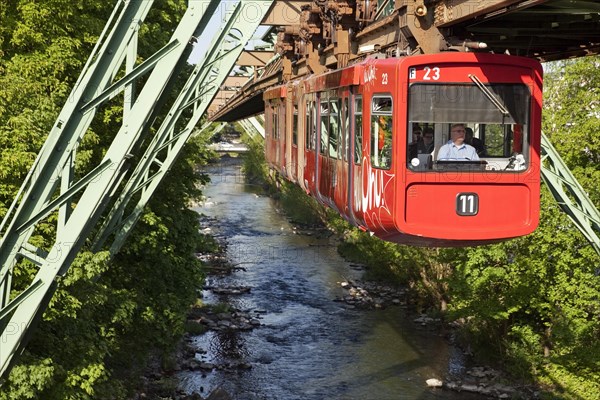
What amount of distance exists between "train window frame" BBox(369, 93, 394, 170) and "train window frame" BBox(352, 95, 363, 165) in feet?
1.52

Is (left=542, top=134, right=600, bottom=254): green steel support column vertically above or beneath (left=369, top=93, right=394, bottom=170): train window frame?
beneath

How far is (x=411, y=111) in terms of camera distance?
27.2 feet

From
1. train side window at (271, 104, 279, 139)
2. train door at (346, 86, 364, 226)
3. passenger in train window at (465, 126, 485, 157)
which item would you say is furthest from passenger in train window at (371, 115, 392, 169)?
train side window at (271, 104, 279, 139)

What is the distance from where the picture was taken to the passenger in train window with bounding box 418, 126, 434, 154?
8312 mm

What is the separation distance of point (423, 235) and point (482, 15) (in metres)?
2.58

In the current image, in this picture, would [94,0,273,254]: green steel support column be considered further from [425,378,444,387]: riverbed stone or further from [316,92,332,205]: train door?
[425,378,444,387]: riverbed stone

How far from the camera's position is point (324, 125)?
39.7 feet

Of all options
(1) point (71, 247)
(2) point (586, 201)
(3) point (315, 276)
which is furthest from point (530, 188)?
(3) point (315, 276)

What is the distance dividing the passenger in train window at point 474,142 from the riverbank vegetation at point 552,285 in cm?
1307

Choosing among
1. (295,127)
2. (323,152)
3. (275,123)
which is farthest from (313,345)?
(323,152)

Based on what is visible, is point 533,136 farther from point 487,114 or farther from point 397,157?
point 397,157

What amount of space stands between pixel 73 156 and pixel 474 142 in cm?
416

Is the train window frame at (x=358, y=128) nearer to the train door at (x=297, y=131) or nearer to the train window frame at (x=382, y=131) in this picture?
the train window frame at (x=382, y=131)

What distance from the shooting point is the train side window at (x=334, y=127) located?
10859 millimetres
